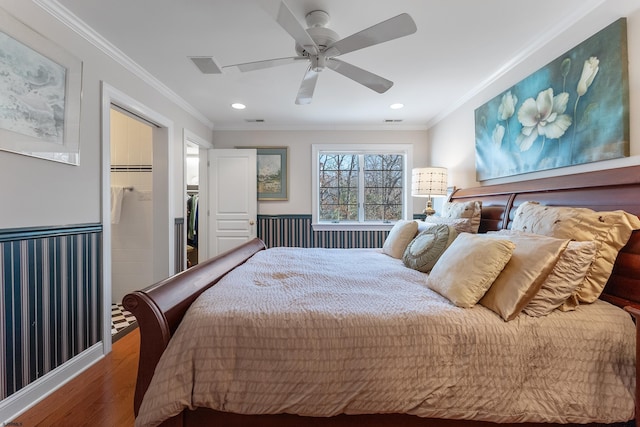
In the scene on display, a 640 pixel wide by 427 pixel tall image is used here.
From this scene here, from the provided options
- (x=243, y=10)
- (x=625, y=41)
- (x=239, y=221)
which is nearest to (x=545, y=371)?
(x=625, y=41)

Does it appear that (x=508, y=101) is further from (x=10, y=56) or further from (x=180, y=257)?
(x=180, y=257)

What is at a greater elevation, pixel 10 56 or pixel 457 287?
pixel 10 56

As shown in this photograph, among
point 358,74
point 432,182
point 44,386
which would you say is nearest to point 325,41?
point 358,74

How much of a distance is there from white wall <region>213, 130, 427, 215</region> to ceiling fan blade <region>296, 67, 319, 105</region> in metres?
2.02

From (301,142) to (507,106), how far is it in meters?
2.73

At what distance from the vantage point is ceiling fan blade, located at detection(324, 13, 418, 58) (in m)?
1.42

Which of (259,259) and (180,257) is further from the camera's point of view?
(180,257)

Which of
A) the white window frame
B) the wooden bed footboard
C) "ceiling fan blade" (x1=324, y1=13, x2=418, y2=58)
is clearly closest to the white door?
the white window frame

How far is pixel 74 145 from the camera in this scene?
1923 mm

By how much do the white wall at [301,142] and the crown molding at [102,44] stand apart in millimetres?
1174

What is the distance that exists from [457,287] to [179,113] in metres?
3.47

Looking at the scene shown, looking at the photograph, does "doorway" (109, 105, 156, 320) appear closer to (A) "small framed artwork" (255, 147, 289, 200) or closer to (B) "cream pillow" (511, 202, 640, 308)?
(A) "small framed artwork" (255, 147, 289, 200)

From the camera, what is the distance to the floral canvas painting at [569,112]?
1.56 m

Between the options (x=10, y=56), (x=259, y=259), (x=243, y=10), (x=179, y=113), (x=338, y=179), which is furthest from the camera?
(x=338, y=179)
